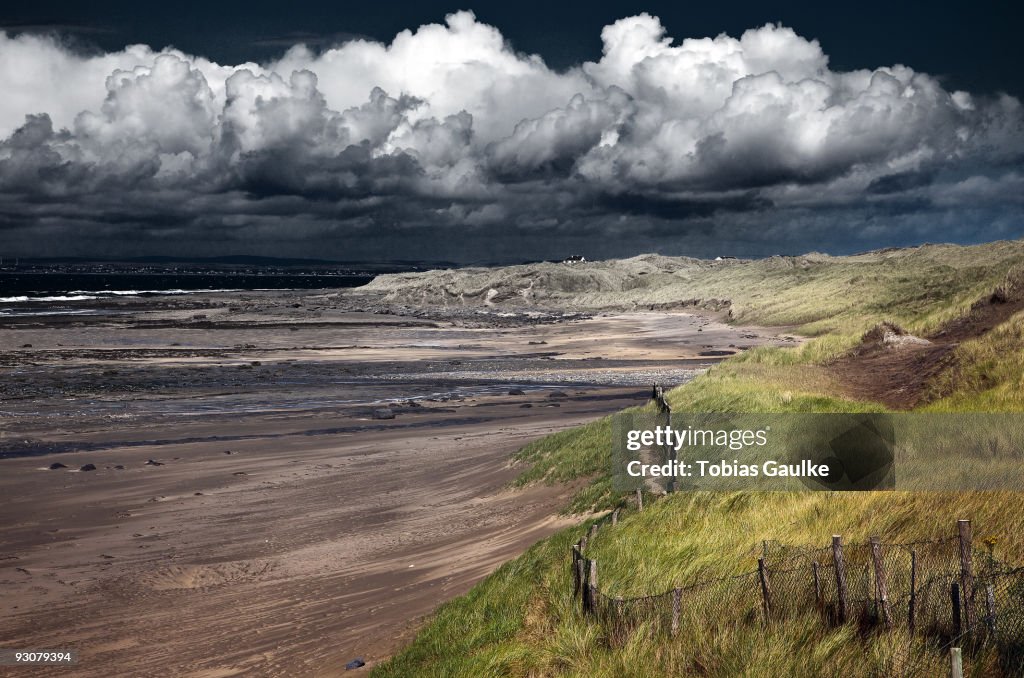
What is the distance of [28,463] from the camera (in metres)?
25.9

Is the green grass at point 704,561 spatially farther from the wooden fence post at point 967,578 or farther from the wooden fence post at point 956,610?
the wooden fence post at point 967,578

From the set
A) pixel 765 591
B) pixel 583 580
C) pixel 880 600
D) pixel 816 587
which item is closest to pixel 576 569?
pixel 583 580

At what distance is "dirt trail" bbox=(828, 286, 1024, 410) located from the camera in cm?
2037

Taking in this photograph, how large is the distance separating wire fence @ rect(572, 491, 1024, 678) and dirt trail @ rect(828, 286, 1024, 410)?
10.6 metres

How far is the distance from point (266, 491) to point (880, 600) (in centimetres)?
1752

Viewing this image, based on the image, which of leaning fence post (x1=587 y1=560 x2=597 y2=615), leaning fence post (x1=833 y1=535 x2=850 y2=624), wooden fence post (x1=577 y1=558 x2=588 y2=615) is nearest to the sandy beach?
A: wooden fence post (x1=577 y1=558 x2=588 y2=615)

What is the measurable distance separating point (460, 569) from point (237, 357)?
44553 millimetres

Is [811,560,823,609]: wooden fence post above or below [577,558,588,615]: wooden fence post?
above

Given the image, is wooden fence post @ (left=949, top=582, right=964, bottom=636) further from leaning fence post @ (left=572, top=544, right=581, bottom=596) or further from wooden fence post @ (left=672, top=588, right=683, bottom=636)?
leaning fence post @ (left=572, top=544, right=581, bottom=596)

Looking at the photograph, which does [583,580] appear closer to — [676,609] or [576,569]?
[576,569]

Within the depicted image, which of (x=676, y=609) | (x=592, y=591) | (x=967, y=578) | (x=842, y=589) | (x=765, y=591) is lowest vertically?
(x=592, y=591)

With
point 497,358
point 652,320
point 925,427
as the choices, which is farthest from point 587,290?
point 925,427

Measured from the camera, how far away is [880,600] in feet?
25.0

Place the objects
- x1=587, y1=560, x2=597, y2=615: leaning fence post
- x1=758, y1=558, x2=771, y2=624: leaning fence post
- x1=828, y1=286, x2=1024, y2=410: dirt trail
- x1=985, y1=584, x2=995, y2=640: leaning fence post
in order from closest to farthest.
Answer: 1. x1=985, y1=584, x2=995, y2=640: leaning fence post
2. x1=758, y1=558, x2=771, y2=624: leaning fence post
3. x1=587, y1=560, x2=597, y2=615: leaning fence post
4. x1=828, y1=286, x2=1024, y2=410: dirt trail
